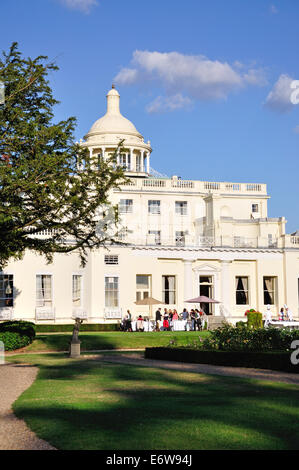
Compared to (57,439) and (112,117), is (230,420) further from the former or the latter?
(112,117)

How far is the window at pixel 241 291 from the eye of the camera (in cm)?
5131

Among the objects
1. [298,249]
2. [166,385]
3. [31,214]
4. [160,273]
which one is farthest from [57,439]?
[298,249]

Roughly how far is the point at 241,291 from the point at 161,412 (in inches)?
1635

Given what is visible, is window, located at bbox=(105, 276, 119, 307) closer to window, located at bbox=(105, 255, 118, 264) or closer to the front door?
window, located at bbox=(105, 255, 118, 264)

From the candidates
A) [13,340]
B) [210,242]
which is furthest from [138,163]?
[13,340]

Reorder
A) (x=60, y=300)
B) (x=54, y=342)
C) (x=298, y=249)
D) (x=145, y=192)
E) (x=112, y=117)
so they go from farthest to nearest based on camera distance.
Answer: (x=112, y=117) → (x=145, y=192) → (x=298, y=249) → (x=60, y=300) → (x=54, y=342)

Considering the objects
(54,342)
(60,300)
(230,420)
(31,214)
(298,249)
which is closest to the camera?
(230,420)

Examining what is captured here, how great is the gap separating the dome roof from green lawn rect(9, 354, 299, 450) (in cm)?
4727

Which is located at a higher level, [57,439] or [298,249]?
[298,249]

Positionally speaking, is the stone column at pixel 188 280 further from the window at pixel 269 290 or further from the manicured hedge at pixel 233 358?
the manicured hedge at pixel 233 358

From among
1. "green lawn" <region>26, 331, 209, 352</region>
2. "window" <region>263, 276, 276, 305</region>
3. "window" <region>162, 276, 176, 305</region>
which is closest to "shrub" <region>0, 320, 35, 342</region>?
"green lawn" <region>26, 331, 209, 352</region>

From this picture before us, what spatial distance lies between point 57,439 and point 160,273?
4020cm
